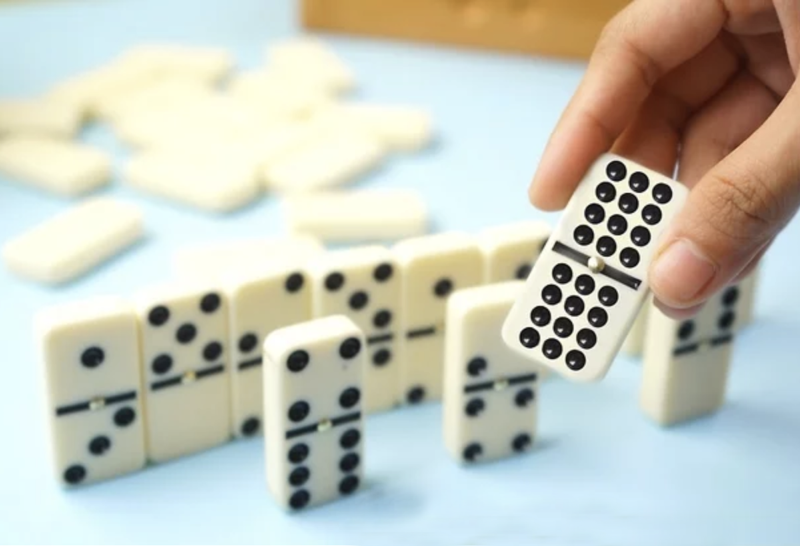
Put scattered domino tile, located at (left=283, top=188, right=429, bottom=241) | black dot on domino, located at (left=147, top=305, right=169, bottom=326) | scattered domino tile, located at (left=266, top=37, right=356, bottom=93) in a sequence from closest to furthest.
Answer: black dot on domino, located at (left=147, top=305, right=169, bottom=326), scattered domino tile, located at (left=283, top=188, right=429, bottom=241), scattered domino tile, located at (left=266, top=37, right=356, bottom=93)

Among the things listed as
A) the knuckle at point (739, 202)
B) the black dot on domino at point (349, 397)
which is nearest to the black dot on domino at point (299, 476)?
the black dot on domino at point (349, 397)

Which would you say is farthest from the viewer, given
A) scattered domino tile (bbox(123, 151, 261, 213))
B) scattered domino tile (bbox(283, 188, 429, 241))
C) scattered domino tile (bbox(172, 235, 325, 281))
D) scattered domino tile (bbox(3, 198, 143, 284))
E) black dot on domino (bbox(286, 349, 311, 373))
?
scattered domino tile (bbox(123, 151, 261, 213))

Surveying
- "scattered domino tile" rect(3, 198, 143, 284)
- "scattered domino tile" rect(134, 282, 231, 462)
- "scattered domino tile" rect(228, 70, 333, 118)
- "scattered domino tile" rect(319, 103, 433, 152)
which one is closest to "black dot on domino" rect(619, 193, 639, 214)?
"scattered domino tile" rect(134, 282, 231, 462)

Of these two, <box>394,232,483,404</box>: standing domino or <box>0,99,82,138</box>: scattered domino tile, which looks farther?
<box>0,99,82,138</box>: scattered domino tile

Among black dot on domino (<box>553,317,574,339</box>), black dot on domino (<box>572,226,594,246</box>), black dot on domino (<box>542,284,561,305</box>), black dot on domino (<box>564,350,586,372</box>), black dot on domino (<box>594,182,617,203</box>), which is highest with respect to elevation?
black dot on domino (<box>594,182,617,203</box>)

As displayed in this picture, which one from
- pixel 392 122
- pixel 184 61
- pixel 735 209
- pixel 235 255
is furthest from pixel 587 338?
pixel 184 61

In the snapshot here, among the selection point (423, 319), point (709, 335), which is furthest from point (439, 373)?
point (709, 335)

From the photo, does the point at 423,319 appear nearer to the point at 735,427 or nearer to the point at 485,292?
the point at 485,292

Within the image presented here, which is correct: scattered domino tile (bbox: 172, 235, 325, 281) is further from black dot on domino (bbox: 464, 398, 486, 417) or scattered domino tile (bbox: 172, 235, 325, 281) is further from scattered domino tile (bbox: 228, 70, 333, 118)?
scattered domino tile (bbox: 228, 70, 333, 118)
